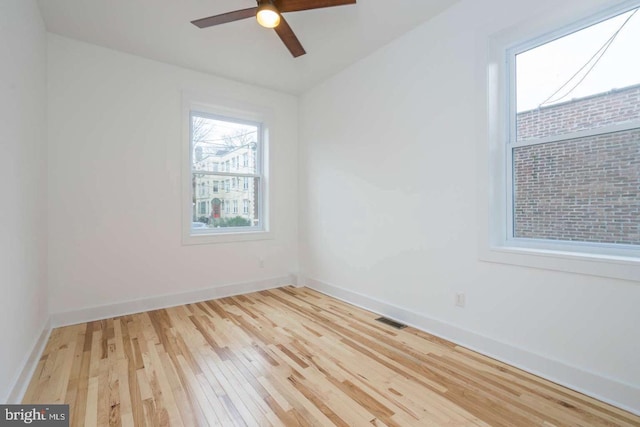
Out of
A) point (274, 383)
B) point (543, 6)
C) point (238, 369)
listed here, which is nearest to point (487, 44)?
point (543, 6)

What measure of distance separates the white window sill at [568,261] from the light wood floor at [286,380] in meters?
0.73

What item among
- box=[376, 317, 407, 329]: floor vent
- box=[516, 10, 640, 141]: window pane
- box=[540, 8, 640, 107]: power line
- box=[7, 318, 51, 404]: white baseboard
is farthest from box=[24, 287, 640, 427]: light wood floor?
box=[540, 8, 640, 107]: power line

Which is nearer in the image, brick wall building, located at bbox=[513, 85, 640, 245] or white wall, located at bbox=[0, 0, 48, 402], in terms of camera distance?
white wall, located at bbox=[0, 0, 48, 402]

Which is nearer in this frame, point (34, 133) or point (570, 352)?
point (570, 352)

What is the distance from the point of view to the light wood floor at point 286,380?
158 centimetres

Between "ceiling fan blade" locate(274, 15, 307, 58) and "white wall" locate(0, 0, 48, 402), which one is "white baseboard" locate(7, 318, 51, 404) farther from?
"ceiling fan blade" locate(274, 15, 307, 58)

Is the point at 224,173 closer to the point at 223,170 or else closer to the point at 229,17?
the point at 223,170

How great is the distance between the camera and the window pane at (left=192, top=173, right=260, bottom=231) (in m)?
3.69

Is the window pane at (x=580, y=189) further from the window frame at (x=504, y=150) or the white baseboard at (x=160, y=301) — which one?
the white baseboard at (x=160, y=301)

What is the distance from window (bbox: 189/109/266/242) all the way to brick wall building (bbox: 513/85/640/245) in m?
3.10

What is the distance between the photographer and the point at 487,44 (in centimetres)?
222

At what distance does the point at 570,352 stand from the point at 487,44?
2.19 m

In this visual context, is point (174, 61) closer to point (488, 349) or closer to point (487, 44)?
point (487, 44)

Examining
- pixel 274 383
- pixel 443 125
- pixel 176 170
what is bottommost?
pixel 274 383
